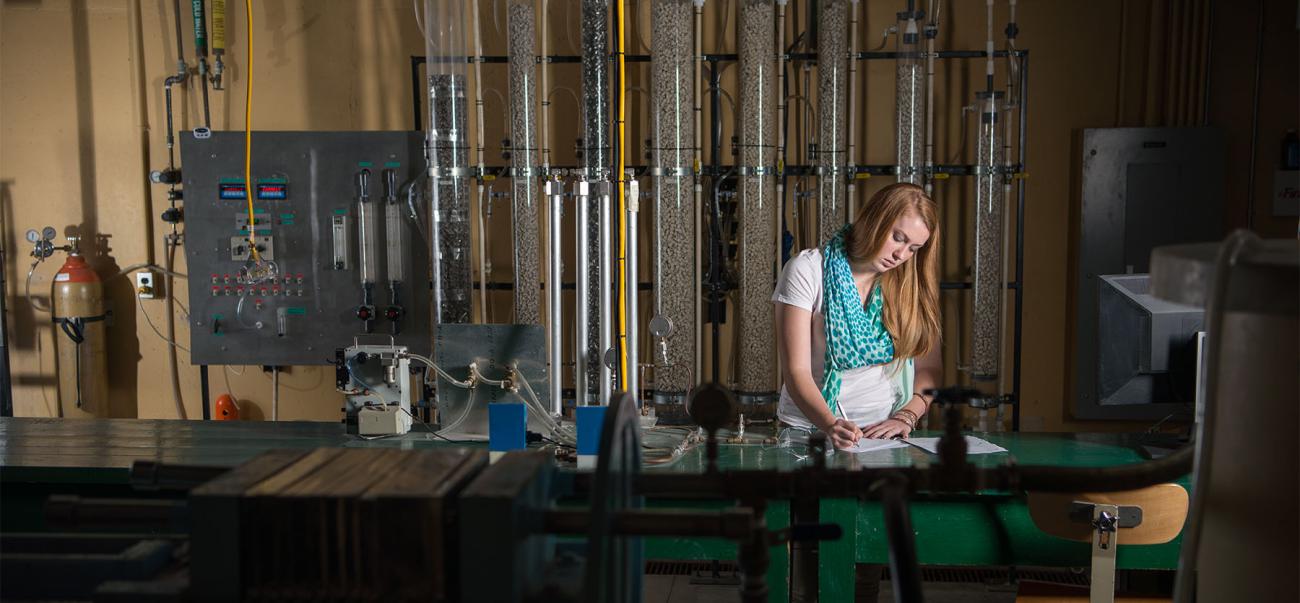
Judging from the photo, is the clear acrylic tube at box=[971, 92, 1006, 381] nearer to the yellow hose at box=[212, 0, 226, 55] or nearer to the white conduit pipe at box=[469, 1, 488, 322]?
the white conduit pipe at box=[469, 1, 488, 322]

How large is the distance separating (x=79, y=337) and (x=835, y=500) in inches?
130

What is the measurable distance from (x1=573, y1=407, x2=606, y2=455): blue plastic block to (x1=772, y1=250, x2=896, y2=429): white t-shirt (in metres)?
→ 0.53

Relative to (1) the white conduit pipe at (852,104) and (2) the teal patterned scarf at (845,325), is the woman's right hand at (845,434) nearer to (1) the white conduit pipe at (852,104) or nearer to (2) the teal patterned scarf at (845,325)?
(2) the teal patterned scarf at (845,325)

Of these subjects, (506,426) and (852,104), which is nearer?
(506,426)

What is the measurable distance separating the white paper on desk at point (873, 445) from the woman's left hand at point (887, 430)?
1 centimetres

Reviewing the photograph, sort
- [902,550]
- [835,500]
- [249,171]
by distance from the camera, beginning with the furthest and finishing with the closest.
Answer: [249,171] → [835,500] → [902,550]

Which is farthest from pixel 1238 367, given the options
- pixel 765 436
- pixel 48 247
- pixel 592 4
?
pixel 48 247

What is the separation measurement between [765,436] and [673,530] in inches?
70.7

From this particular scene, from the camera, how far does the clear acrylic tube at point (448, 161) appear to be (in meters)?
2.96

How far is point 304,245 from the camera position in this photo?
3.96 m

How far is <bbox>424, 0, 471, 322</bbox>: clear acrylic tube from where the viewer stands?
296 cm

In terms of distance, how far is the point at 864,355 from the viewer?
8.14 ft

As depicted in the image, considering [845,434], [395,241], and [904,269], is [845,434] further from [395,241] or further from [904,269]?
[395,241]

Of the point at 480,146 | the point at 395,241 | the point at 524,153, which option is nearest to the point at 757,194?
the point at 524,153
